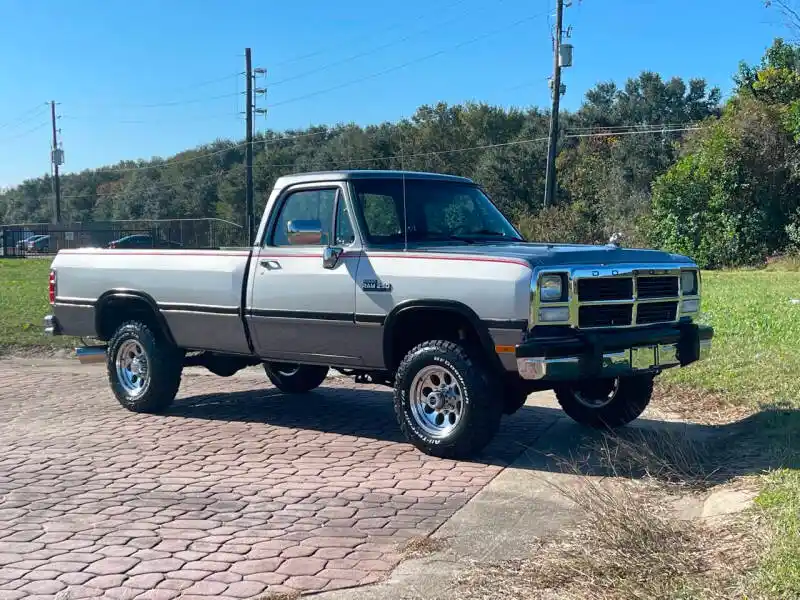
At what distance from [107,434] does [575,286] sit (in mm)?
4212

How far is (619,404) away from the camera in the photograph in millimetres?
7582

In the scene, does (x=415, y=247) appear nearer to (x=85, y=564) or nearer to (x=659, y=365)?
(x=659, y=365)

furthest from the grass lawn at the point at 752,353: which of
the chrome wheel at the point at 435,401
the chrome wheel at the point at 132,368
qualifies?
the chrome wheel at the point at 132,368

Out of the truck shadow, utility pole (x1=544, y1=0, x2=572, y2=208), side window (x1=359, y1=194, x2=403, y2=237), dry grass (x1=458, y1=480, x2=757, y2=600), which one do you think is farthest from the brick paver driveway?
utility pole (x1=544, y1=0, x2=572, y2=208)

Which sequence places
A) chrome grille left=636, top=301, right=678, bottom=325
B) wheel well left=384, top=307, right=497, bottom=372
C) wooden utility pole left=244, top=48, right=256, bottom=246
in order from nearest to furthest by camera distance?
wheel well left=384, top=307, right=497, bottom=372
chrome grille left=636, top=301, right=678, bottom=325
wooden utility pole left=244, top=48, right=256, bottom=246

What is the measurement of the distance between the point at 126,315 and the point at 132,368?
0.55 m

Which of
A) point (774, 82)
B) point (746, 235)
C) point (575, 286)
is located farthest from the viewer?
point (774, 82)

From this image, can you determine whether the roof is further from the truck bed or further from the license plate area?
the license plate area

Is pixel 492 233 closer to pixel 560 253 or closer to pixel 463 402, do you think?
pixel 560 253

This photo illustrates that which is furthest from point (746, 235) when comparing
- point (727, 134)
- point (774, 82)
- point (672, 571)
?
point (672, 571)

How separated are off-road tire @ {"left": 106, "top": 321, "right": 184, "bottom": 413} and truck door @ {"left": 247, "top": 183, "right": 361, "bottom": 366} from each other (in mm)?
1266

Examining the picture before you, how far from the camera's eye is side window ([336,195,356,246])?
287 inches

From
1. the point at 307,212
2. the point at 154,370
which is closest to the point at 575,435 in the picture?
the point at 307,212

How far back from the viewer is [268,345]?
7680 millimetres
